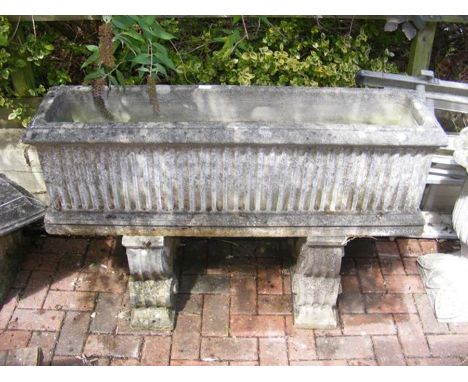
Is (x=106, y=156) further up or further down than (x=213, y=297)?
further up

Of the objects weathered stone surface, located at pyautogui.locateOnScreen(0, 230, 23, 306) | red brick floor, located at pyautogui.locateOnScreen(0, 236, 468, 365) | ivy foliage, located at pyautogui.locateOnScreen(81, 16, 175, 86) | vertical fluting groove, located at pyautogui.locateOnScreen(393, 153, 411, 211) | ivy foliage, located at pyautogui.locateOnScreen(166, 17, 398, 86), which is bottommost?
red brick floor, located at pyautogui.locateOnScreen(0, 236, 468, 365)

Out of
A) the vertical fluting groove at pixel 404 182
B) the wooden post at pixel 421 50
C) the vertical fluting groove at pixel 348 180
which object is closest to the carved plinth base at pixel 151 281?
the vertical fluting groove at pixel 348 180

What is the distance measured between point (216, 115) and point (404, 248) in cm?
156

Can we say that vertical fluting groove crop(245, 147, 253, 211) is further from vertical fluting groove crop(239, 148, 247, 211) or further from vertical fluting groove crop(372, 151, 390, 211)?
vertical fluting groove crop(372, 151, 390, 211)

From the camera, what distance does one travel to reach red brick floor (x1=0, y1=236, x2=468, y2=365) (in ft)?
10.2

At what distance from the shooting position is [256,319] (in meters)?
3.28

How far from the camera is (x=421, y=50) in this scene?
3578 mm

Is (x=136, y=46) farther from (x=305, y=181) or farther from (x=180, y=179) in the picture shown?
(x=305, y=181)

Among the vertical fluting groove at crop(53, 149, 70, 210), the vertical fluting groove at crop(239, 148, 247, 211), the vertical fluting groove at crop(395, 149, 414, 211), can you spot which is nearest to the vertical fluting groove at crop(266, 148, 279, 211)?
the vertical fluting groove at crop(239, 148, 247, 211)

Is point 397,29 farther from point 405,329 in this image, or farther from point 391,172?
point 405,329

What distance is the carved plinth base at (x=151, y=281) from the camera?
9.54 feet

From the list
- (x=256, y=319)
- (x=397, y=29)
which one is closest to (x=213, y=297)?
(x=256, y=319)

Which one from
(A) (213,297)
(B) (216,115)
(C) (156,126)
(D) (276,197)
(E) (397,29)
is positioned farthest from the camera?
(E) (397,29)

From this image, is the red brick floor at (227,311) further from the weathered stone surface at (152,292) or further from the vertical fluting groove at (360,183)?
the vertical fluting groove at (360,183)
